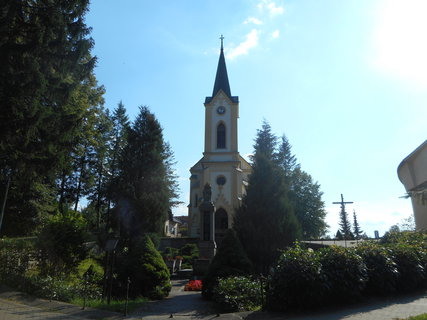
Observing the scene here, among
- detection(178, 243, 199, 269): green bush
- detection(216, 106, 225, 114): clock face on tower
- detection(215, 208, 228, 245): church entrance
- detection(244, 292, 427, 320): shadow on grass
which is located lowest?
detection(244, 292, 427, 320): shadow on grass

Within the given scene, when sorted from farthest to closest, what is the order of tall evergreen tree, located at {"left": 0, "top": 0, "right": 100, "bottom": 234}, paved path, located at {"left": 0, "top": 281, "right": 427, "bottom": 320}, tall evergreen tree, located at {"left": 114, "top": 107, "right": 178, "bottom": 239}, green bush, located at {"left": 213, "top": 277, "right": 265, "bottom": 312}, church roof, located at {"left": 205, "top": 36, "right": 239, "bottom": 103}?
church roof, located at {"left": 205, "top": 36, "right": 239, "bottom": 103}
tall evergreen tree, located at {"left": 114, "top": 107, "right": 178, "bottom": 239}
tall evergreen tree, located at {"left": 0, "top": 0, "right": 100, "bottom": 234}
green bush, located at {"left": 213, "top": 277, "right": 265, "bottom": 312}
paved path, located at {"left": 0, "top": 281, "right": 427, "bottom": 320}

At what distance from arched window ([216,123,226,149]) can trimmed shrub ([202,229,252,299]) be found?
2580 cm

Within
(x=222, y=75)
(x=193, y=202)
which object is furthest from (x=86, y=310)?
(x=222, y=75)

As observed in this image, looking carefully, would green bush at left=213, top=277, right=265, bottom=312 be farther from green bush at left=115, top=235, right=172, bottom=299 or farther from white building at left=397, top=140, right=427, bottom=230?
white building at left=397, top=140, right=427, bottom=230

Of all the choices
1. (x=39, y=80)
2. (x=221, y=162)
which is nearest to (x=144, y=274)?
(x=39, y=80)

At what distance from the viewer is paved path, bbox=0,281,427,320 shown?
6.90m

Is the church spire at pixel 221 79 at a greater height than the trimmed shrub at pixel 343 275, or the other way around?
the church spire at pixel 221 79

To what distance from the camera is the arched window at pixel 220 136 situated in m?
37.8

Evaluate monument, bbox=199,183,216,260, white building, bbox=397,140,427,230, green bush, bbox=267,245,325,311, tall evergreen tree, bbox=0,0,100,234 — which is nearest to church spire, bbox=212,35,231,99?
monument, bbox=199,183,216,260

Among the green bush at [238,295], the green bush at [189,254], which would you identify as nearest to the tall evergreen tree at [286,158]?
the green bush at [189,254]

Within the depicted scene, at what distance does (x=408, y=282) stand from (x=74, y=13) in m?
14.8

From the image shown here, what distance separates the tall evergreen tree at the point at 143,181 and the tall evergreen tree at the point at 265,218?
770 centimetres

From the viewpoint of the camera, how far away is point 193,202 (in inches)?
1582

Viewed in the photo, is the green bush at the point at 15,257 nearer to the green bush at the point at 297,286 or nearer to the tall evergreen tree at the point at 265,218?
the green bush at the point at 297,286
